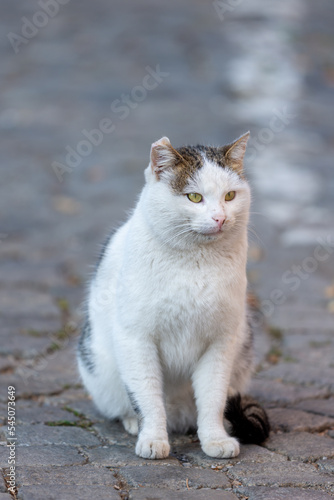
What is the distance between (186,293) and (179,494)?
80 centimetres

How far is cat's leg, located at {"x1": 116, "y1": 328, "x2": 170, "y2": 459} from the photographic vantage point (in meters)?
2.93

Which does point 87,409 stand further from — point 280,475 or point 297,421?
point 280,475

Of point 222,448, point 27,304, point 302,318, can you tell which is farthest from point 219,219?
point 27,304

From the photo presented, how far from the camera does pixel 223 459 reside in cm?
290

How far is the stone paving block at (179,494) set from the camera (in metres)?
2.44

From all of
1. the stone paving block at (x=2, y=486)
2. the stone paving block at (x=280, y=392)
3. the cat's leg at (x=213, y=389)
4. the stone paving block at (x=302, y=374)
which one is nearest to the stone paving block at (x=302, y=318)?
the stone paving block at (x=302, y=374)

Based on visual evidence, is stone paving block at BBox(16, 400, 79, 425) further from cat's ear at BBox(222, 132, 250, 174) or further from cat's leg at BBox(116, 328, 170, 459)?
cat's ear at BBox(222, 132, 250, 174)

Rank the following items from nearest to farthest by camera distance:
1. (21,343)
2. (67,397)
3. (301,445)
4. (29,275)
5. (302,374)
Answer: (301,445), (67,397), (302,374), (21,343), (29,275)

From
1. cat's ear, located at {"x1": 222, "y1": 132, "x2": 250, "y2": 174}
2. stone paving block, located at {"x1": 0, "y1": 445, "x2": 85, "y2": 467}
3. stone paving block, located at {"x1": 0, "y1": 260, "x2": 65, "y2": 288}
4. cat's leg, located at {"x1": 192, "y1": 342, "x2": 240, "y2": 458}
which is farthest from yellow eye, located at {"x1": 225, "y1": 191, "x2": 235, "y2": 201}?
stone paving block, located at {"x1": 0, "y1": 260, "x2": 65, "y2": 288}

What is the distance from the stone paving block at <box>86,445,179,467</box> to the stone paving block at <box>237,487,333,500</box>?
0.42 metres

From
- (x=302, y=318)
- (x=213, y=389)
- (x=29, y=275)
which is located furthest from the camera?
(x=29, y=275)

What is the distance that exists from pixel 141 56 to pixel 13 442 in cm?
1209

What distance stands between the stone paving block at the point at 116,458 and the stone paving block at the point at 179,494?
1.02 feet

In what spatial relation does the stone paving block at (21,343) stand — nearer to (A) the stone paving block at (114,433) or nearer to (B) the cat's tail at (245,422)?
(A) the stone paving block at (114,433)
